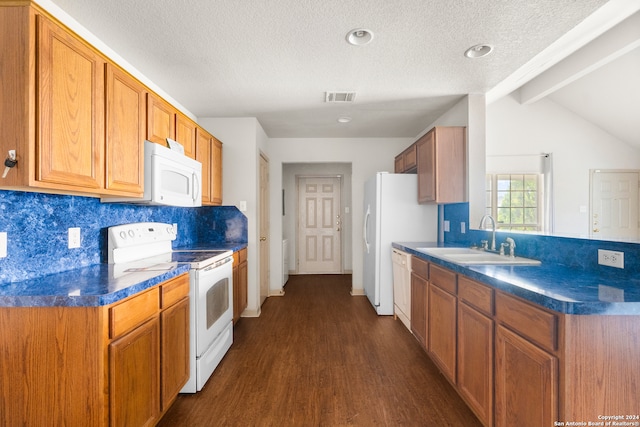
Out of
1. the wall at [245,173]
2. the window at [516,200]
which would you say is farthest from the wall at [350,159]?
the window at [516,200]

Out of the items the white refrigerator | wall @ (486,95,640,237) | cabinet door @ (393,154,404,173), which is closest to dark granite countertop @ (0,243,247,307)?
the white refrigerator

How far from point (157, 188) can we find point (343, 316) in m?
2.42

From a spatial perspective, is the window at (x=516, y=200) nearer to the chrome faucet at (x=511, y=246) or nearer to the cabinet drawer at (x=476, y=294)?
the chrome faucet at (x=511, y=246)

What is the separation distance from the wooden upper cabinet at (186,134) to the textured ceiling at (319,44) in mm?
352

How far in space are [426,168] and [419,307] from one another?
1.43 meters

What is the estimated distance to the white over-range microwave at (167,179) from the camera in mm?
1993

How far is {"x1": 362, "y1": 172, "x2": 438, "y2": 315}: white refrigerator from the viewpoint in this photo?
3396 millimetres

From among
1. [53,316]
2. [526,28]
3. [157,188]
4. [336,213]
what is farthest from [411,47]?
[336,213]

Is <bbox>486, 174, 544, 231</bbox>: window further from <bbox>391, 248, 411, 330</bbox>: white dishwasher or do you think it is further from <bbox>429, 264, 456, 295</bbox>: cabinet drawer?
<bbox>429, 264, 456, 295</bbox>: cabinet drawer

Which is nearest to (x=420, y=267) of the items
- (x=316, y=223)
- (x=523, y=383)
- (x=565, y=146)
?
(x=523, y=383)

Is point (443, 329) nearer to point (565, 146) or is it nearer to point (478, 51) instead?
point (478, 51)

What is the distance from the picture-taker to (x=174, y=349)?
5.63 ft

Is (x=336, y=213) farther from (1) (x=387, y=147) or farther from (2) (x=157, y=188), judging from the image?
(2) (x=157, y=188)

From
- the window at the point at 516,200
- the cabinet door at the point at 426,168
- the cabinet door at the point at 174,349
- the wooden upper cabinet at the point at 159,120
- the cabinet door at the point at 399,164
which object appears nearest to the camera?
the cabinet door at the point at 174,349
